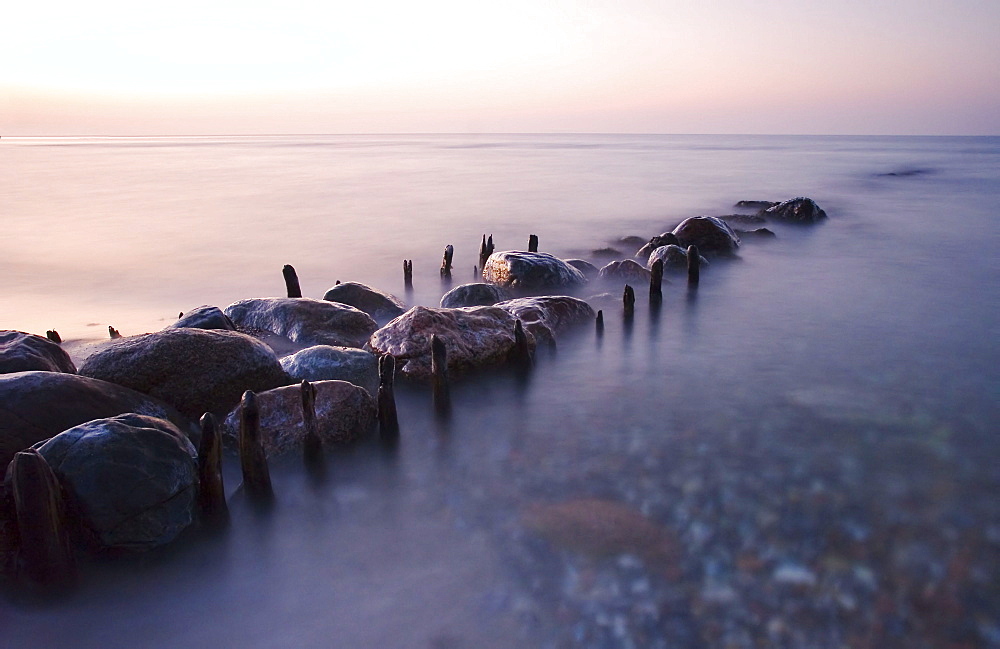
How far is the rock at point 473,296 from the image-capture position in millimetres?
13648

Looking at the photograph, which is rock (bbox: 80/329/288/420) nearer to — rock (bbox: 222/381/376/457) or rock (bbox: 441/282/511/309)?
rock (bbox: 222/381/376/457)

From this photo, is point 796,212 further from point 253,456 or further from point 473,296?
point 253,456

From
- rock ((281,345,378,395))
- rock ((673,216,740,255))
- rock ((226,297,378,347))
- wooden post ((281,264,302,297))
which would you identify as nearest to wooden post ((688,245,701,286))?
rock ((673,216,740,255))

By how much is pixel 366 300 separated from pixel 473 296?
2202 mm

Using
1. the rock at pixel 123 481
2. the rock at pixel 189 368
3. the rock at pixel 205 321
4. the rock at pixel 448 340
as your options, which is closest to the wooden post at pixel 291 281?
the rock at pixel 205 321

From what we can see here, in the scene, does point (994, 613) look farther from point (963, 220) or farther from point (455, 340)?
point (963, 220)

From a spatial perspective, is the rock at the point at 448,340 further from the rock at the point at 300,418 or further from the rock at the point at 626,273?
the rock at the point at 626,273

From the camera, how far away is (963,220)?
2855cm

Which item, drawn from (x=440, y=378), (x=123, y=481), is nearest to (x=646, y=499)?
(x=440, y=378)

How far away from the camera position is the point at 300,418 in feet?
24.7

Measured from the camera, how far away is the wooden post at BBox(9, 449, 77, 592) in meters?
4.89

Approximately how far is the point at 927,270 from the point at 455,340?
15.4 meters

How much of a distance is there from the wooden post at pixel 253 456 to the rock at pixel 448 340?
3.29 m

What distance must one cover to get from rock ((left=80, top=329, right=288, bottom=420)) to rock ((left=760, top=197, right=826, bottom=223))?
2537 cm
